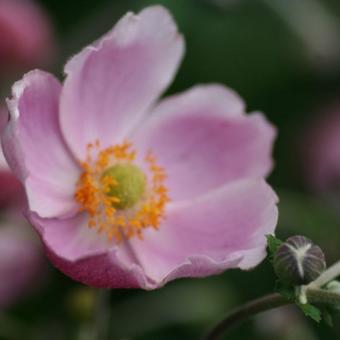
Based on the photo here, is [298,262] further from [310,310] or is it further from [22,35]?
[22,35]

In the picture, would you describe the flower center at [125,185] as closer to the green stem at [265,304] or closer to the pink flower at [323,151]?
the green stem at [265,304]

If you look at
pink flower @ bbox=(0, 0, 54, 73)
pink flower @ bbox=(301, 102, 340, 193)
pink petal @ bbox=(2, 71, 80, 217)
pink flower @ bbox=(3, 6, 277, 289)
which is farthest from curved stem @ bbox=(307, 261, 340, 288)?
pink flower @ bbox=(0, 0, 54, 73)

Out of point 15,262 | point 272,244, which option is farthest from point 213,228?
point 15,262

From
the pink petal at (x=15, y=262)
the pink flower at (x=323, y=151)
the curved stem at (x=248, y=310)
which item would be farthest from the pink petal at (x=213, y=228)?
the pink flower at (x=323, y=151)

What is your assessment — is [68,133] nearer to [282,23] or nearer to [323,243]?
[323,243]

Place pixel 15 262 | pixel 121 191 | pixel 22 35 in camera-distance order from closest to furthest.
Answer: pixel 121 191 → pixel 15 262 → pixel 22 35

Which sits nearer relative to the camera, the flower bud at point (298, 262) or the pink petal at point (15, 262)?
the flower bud at point (298, 262)
